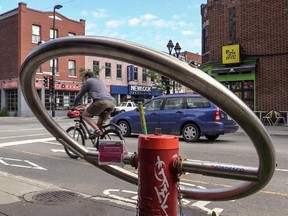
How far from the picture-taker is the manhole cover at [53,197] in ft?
16.7

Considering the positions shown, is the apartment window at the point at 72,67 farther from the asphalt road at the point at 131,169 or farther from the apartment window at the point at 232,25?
the asphalt road at the point at 131,169

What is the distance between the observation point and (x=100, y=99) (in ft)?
26.9

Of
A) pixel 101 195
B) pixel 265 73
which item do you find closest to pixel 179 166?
pixel 101 195

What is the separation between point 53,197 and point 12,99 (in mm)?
36712

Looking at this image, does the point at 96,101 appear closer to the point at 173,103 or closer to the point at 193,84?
the point at 173,103

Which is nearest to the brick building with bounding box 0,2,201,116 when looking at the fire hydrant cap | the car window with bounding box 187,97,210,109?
the car window with bounding box 187,97,210,109

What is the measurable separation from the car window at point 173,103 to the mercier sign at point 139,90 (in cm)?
3723

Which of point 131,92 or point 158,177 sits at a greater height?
point 131,92

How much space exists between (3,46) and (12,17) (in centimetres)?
328

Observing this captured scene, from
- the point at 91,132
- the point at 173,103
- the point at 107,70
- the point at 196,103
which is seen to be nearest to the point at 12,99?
the point at 107,70

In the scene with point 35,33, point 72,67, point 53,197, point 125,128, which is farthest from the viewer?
point 72,67

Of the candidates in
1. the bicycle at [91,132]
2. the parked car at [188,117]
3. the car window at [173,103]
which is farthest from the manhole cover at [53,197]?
the car window at [173,103]

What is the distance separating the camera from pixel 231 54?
23422 mm

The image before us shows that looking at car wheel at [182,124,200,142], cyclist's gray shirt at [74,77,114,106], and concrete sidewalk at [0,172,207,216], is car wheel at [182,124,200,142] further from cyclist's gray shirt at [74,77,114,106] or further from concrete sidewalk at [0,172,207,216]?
concrete sidewalk at [0,172,207,216]
